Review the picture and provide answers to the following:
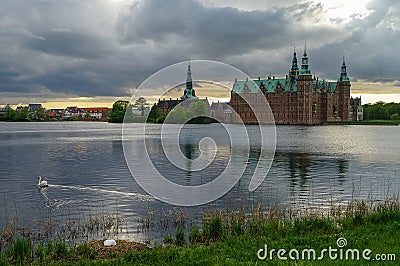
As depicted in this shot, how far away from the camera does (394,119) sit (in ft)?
540

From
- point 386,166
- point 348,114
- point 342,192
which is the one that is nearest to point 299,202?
point 342,192

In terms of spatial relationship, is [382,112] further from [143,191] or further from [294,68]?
[143,191]

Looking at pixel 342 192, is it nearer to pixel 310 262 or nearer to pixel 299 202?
pixel 299 202

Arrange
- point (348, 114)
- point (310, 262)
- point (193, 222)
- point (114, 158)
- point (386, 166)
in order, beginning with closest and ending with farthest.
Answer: point (310, 262), point (193, 222), point (386, 166), point (114, 158), point (348, 114)

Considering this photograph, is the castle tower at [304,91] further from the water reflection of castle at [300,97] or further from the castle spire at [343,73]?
the castle spire at [343,73]

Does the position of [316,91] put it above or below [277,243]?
above

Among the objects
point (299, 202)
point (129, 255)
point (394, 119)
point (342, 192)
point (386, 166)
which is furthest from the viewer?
point (394, 119)

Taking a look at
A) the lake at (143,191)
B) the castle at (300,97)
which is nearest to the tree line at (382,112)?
the castle at (300,97)

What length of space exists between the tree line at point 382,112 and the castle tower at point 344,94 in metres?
26.1

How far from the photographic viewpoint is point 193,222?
14375mm

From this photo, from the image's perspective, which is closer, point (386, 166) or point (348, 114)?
point (386, 166)

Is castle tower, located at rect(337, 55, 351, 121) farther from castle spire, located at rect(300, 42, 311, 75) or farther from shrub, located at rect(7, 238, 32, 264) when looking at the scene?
shrub, located at rect(7, 238, 32, 264)

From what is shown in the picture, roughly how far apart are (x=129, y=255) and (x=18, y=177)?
20.1 metres

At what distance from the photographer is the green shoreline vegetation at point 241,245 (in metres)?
8.20
